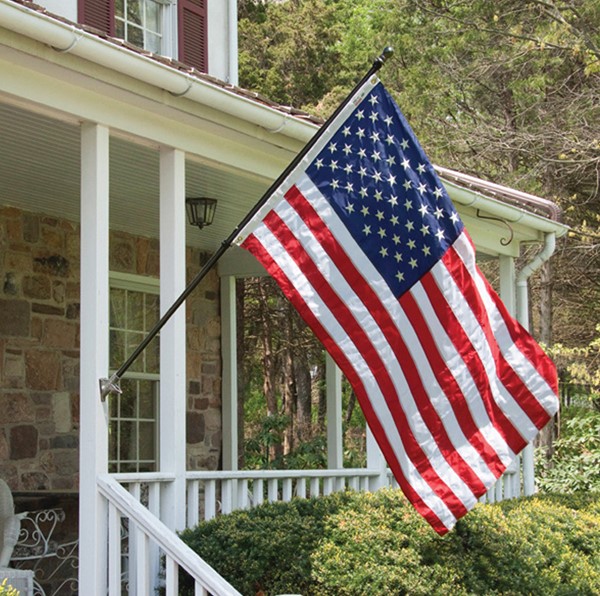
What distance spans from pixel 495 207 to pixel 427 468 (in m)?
3.91

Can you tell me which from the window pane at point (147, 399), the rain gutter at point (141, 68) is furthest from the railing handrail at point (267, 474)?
the window pane at point (147, 399)

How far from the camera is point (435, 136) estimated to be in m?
18.2

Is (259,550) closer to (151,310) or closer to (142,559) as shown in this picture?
(142,559)

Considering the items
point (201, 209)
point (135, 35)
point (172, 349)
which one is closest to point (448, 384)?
point (172, 349)

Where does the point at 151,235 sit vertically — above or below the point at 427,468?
above

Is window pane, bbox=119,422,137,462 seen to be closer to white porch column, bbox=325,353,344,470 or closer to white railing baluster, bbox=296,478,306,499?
white porch column, bbox=325,353,344,470

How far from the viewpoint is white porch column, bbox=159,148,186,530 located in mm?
6434

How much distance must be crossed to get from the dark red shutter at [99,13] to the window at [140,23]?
26 cm

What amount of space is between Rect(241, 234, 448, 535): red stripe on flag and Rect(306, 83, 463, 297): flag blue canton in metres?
0.42

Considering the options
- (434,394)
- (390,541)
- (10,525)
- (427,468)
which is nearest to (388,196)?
(434,394)

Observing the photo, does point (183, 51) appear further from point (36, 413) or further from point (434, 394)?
point (434, 394)

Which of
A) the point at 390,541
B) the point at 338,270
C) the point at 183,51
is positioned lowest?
the point at 390,541

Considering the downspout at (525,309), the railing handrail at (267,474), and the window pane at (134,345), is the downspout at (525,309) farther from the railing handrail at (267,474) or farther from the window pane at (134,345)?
the window pane at (134,345)

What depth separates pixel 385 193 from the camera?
563 cm
